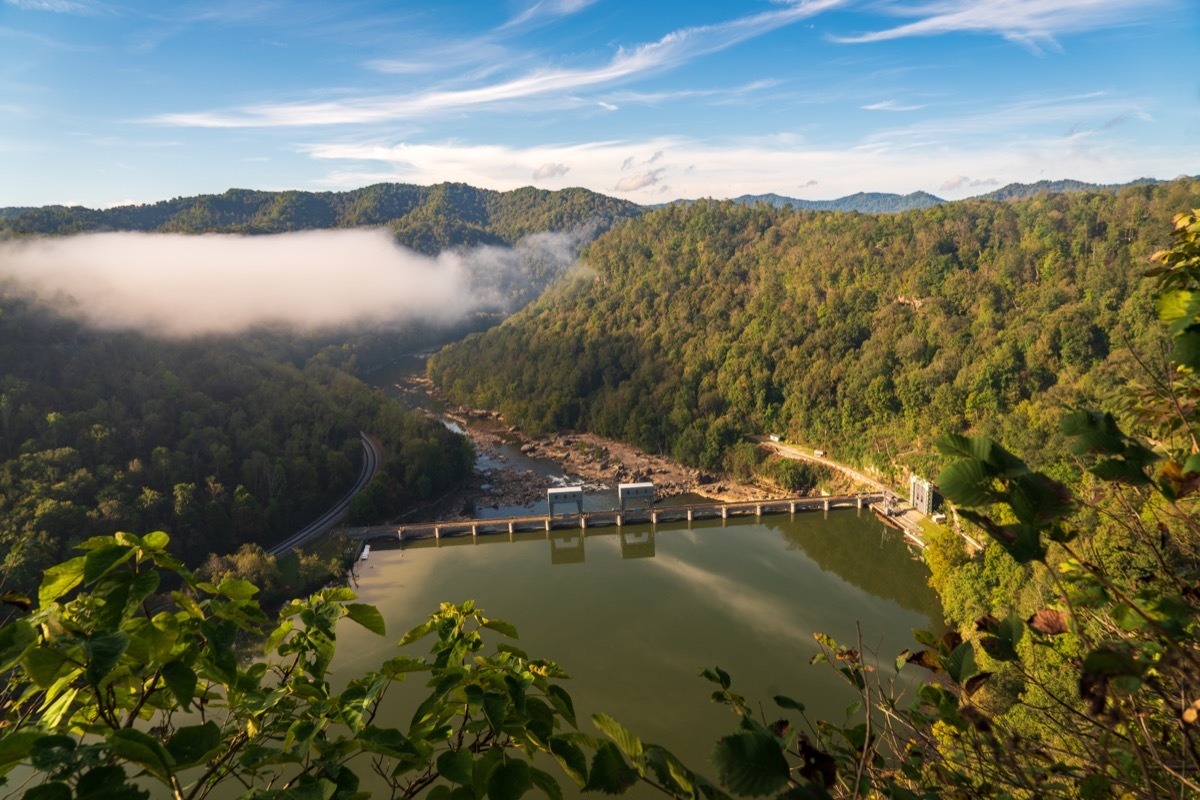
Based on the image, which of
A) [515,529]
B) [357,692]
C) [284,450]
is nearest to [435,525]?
[515,529]

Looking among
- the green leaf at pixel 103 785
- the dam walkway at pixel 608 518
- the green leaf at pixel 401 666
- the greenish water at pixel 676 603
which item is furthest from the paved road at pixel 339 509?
the green leaf at pixel 103 785

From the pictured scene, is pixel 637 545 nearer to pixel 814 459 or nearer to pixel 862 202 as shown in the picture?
pixel 814 459

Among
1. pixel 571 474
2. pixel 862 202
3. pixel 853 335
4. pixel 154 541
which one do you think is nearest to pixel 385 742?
pixel 154 541

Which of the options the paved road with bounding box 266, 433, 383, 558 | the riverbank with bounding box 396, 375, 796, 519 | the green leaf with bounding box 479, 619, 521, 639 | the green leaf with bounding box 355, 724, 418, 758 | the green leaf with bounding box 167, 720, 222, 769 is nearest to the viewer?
the green leaf with bounding box 167, 720, 222, 769

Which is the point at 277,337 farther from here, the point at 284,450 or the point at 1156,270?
the point at 1156,270

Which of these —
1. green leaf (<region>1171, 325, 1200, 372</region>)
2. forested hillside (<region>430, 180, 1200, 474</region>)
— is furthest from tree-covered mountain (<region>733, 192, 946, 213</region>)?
green leaf (<region>1171, 325, 1200, 372</region>)

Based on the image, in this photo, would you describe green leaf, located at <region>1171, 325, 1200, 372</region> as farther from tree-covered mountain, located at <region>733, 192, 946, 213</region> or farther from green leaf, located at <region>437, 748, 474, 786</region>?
tree-covered mountain, located at <region>733, 192, 946, 213</region>

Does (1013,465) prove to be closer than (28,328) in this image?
Yes
